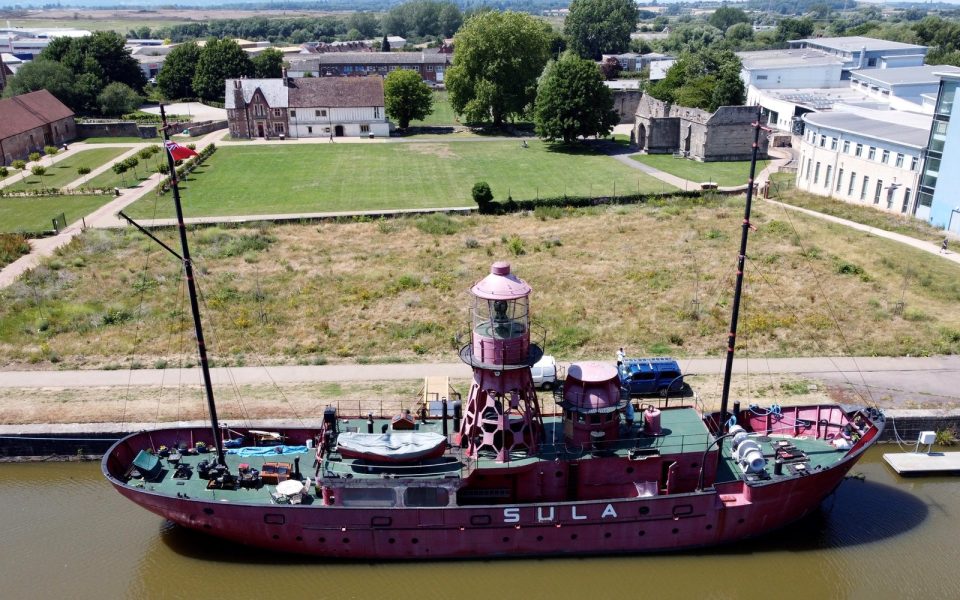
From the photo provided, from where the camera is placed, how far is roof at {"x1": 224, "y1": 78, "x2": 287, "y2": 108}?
75375 millimetres

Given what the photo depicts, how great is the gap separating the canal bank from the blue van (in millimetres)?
6679

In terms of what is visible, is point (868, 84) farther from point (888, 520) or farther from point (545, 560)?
point (545, 560)

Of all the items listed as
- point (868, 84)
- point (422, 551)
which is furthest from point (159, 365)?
point (868, 84)

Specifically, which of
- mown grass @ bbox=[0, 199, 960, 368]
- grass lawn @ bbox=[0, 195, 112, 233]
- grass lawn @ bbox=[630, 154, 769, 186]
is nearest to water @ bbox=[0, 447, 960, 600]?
mown grass @ bbox=[0, 199, 960, 368]

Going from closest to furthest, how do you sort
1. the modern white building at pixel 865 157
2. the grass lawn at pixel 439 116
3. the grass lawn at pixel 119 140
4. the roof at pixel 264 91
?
1. the modern white building at pixel 865 157
2. the grass lawn at pixel 119 140
3. the roof at pixel 264 91
4. the grass lawn at pixel 439 116

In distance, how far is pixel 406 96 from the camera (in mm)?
77812

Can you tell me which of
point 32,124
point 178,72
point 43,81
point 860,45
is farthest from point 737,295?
point 860,45

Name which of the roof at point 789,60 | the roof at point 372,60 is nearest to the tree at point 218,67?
the roof at point 372,60

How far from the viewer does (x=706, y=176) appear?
58.0 meters

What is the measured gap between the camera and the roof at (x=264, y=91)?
75.4 m

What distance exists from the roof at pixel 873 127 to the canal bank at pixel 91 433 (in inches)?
1001

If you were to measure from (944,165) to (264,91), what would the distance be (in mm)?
62678

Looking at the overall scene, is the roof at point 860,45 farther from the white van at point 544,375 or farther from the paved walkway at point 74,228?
the white van at point 544,375

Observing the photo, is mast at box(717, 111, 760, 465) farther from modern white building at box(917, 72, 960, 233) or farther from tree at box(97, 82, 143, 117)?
tree at box(97, 82, 143, 117)
